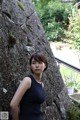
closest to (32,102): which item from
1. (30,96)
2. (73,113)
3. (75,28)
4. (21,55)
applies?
(30,96)

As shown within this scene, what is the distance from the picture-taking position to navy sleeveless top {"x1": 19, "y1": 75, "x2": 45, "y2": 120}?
288 centimetres

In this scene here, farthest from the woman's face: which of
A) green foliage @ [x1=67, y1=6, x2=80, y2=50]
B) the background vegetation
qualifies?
the background vegetation

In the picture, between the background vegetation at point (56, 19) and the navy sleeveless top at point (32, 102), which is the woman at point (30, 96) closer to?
the navy sleeveless top at point (32, 102)

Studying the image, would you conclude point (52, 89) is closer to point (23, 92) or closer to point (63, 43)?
point (23, 92)

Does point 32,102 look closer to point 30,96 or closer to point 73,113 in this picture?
point 30,96

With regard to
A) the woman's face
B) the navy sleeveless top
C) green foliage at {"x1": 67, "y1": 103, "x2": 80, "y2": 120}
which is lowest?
green foliage at {"x1": 67, "y1": 103, "x2": 80, "y2": 120}

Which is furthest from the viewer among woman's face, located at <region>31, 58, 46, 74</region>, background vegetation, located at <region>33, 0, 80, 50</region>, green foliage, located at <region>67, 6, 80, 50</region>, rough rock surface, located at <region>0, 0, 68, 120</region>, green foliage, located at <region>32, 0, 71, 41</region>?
green foliage, located at <region>32, 0, 71, 41</region>

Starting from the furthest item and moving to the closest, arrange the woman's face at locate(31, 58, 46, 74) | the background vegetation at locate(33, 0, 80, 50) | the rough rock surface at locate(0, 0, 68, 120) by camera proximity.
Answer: the background vegetation at locate(33, 0, 80, 50)
the rough rock surface at locate(0, 0, 68, 120)
the woman's face at locate(31, 58, 46, 74)

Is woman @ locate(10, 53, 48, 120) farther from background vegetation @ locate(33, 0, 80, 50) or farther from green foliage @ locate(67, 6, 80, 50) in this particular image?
background vegetation @ locate(33, 0, 80, 50)

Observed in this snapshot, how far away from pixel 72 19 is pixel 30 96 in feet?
41.8

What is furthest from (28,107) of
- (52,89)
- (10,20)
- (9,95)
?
(52,89)

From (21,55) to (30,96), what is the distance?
1356mm

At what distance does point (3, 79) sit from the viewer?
11.6ft

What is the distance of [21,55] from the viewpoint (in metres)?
4.16
